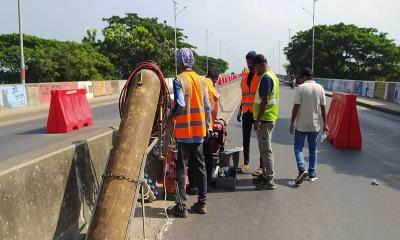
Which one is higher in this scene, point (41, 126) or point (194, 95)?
point (194, 95)

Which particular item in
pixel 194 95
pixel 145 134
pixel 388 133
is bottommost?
pixel 388 133

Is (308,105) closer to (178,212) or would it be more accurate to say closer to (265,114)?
(265,114)

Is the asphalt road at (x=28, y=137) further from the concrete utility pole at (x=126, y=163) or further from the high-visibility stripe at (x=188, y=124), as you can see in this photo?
the concrete utility pole at (x=126, y=163)

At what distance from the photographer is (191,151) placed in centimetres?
565

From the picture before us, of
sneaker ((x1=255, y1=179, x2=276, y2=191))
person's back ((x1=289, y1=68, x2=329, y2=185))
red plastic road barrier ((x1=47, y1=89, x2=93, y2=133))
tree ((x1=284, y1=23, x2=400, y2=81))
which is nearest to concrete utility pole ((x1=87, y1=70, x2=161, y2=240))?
sneaker ((x1=255, y1=179, x2=276, y2=191))

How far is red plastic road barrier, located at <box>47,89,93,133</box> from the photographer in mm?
13279

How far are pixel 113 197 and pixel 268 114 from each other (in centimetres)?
342

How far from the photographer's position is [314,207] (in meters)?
5.90

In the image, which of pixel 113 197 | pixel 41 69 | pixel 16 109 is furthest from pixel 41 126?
pixel 41 69

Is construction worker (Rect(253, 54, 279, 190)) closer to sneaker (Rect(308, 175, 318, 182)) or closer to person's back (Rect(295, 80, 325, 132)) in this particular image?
person's back (Rect(295, 80, 325, 132))

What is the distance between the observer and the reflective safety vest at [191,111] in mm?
5539

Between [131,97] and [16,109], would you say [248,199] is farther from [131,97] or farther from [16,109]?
[16,109]

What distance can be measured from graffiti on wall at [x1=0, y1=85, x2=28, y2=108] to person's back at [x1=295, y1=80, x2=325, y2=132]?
607 inches

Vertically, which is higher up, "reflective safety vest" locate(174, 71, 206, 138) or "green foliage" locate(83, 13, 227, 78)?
"green foliage" locate(83, 13, 227, 78)
